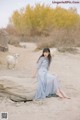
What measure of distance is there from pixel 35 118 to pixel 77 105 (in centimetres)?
141

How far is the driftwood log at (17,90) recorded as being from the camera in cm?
927

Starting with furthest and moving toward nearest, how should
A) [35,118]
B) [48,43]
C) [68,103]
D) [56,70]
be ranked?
1. [48,43]
2. [56,70]
3. [68,103]
4. [35,118]

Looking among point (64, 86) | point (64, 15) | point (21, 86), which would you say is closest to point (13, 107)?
point (21, 86)

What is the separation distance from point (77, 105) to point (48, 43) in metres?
18.1

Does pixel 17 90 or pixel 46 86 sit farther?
pixel 46 86

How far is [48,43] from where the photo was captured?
2692 centimetres

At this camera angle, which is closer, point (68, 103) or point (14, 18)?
point (68, 103)

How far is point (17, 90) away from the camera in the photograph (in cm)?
932

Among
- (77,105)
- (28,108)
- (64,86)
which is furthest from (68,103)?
(64,86)

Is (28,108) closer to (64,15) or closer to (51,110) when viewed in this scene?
(51,110)

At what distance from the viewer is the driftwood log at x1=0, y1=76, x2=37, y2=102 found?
30.4 feet

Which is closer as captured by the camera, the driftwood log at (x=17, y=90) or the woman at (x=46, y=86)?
the driftwood log at (x=17, y=90)

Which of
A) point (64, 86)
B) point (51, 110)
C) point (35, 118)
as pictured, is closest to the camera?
point (35, 118)

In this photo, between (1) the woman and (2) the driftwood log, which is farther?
(1) the woman
